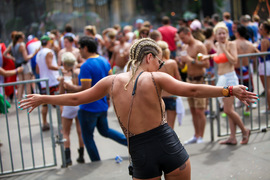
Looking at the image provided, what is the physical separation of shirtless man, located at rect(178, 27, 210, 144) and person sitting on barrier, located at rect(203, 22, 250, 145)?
544 millimetres

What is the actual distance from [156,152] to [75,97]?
0.93m

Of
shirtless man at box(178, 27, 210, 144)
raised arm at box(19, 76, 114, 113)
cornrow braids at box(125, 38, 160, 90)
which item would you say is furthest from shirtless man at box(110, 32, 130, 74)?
cornrow braids at box(125, 38, 160, 90)

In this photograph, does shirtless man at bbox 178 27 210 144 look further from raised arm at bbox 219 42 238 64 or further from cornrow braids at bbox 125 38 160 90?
cornrow braids at bbox 125 38 160 90

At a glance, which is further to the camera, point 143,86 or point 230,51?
point 230,51

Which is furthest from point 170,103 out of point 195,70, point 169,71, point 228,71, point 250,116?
point 250,116

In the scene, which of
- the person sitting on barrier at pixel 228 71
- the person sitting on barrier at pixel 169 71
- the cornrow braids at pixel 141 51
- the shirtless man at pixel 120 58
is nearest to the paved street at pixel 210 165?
the person sitting on barrier at pixel 228 71

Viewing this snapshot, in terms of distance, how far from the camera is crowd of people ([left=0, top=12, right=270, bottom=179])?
3.07 m

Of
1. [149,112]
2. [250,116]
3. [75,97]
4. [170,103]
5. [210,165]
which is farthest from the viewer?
[250,116]

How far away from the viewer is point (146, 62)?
3.20 m

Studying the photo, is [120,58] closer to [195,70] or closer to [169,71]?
[195,70]

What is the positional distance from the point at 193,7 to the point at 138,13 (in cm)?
320

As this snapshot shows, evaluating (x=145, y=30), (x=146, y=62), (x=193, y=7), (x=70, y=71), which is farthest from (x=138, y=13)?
(x=146, y=62)

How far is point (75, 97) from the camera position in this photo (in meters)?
3.42

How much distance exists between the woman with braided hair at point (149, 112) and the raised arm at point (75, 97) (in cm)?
14
